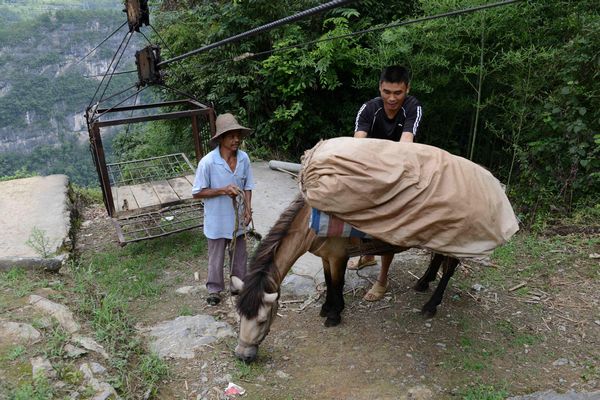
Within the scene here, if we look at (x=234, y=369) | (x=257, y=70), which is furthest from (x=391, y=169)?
(x=257, y=70)

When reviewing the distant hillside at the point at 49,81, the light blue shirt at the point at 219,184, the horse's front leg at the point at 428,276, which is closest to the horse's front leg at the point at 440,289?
the horse's front leg at the point at 428,276

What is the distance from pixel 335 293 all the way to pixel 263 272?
0.84 m

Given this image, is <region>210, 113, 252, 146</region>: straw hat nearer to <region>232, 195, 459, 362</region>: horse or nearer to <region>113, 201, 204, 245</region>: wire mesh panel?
<region>232, 195, 459, 362</region>: horse

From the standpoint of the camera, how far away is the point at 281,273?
320 cm

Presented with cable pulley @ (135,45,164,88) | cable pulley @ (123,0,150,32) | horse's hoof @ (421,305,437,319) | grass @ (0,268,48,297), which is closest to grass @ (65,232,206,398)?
grass @ (0,268,48,297)

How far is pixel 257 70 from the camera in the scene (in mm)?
8117

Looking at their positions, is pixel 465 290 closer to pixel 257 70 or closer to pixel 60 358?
pixel 60 358

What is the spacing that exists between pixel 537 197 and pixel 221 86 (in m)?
5.61

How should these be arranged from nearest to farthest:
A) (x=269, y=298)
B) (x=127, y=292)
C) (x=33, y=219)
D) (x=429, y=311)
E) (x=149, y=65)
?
(x=269, y=298)
(x=429, y=311)
(x=127, y=292)
(x=149, y=65)
(x=33, y=219)

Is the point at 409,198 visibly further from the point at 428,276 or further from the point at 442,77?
the point at 442,77

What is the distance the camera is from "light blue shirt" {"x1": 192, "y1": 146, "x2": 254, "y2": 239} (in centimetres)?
371

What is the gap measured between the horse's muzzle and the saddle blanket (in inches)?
36.4

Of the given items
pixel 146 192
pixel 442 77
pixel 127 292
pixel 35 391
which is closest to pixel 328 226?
pixel 35 391

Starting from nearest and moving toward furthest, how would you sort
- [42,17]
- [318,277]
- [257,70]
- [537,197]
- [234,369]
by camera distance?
[234,369] < [318,277] < [537,197] < [257,70] < [42,17]
